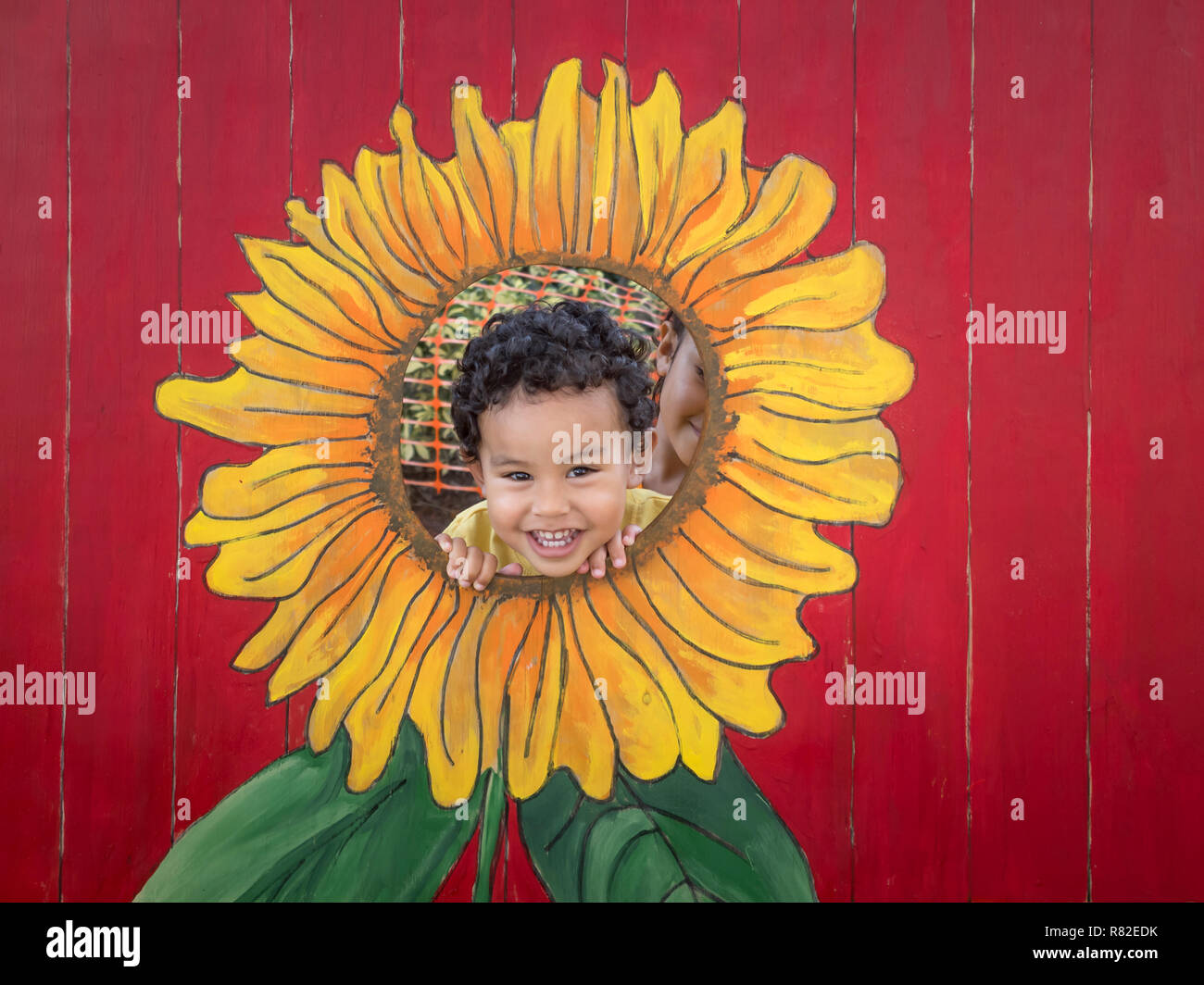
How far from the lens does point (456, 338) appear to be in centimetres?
222

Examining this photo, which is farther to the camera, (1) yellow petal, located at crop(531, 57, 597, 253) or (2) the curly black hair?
(1) yellow petal, located at crop(531, 57, 597, 253)

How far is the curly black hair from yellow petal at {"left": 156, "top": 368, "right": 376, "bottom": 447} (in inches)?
9.4

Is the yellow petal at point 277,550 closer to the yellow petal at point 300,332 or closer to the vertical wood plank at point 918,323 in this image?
the yellow petal at point 300,332

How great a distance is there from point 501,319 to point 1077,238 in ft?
3.98

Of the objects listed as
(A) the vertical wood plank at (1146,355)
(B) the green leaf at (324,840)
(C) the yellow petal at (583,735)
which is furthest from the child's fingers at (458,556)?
(A) the vertical wood plank at (1146,355)

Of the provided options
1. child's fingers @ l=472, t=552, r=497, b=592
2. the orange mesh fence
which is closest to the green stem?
child's fingers @ l=472, t=552, r=497, b=592

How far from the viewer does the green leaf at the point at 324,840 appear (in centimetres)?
224

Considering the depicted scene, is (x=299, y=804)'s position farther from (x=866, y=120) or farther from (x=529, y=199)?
(x=866, y=120)

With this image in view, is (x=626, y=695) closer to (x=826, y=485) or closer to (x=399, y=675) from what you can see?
(x=399, y=675)

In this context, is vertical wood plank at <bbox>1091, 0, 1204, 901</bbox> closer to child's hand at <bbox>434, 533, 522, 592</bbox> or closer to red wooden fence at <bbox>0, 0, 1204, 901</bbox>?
red wooden fence at <bbox>0, 0, 1204, 901</bbox>

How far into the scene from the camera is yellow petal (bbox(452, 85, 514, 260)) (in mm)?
2219

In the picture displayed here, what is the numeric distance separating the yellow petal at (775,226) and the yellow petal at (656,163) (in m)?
0.11

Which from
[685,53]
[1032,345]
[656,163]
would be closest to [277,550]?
[656,163]

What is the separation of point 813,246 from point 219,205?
4.08ft
